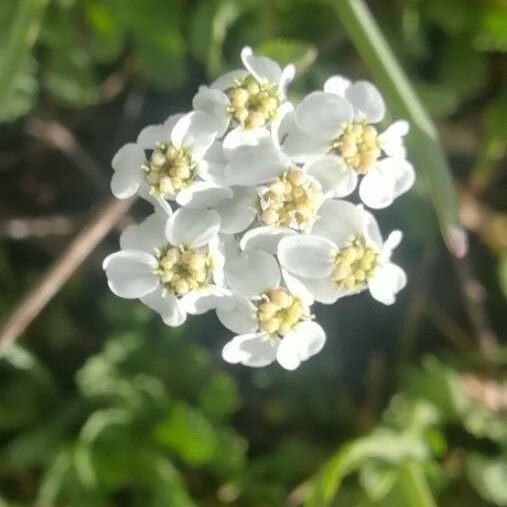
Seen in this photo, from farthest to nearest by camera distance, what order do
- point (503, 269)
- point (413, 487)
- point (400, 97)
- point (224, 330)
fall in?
1. point (224, 330)
2. point (503, 269)
3. point (413, 487)
4. point (400, 97)

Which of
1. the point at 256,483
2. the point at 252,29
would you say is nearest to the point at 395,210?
the point at 252,29

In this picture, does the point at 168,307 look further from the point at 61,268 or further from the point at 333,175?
the point at 61,268

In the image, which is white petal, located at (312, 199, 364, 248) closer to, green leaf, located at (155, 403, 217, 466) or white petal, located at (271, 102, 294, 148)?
white petal, located at (271, 102, 294, 148)

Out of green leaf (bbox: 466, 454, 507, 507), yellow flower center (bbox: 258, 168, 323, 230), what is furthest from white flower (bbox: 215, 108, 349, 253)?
green leaf (bbox: 466, 454, 507, 507)

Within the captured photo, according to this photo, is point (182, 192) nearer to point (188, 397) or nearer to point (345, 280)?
point (345, 280)

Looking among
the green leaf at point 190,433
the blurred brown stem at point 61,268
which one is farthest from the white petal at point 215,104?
the green leaf at point 190,433

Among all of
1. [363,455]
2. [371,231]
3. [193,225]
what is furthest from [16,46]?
[363,455]

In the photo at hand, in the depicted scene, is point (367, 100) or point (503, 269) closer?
point (367, 100)

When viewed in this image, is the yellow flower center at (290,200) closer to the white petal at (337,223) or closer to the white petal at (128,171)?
the white petal at (337,223)
